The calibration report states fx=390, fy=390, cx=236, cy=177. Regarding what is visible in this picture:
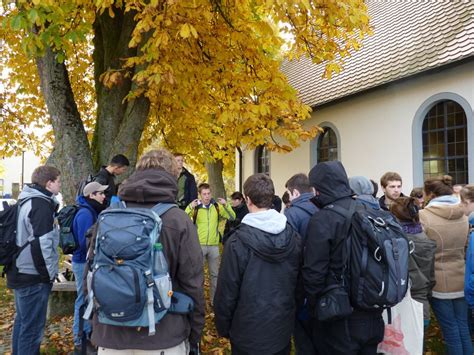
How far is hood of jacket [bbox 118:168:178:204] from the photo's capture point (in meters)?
2.49

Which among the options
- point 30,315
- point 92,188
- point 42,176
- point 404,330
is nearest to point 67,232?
point 92,188

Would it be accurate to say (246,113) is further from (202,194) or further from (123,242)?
(123,242)

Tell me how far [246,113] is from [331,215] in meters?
3.79

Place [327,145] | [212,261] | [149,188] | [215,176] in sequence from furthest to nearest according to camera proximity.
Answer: [215,176], [327,145], [212,261], [149,188]

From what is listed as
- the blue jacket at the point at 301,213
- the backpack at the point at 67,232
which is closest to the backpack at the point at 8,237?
the backpack at the point at 67,232

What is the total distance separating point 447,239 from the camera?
12.9 ft

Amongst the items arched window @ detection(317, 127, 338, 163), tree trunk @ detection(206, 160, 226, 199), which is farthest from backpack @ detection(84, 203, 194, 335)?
tree trunk @ detection(206, 160, 226, 199)

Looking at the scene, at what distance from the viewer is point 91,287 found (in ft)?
7.57

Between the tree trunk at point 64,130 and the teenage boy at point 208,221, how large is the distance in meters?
1.82

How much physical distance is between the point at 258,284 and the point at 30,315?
2.48m

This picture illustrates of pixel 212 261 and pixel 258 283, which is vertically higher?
pixel 258 283

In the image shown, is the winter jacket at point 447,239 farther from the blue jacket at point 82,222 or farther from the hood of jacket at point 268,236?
the blue jacket at point 82,222

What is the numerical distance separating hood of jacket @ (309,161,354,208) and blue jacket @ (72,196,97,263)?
2684 mm

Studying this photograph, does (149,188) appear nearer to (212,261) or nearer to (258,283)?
(258,283)
